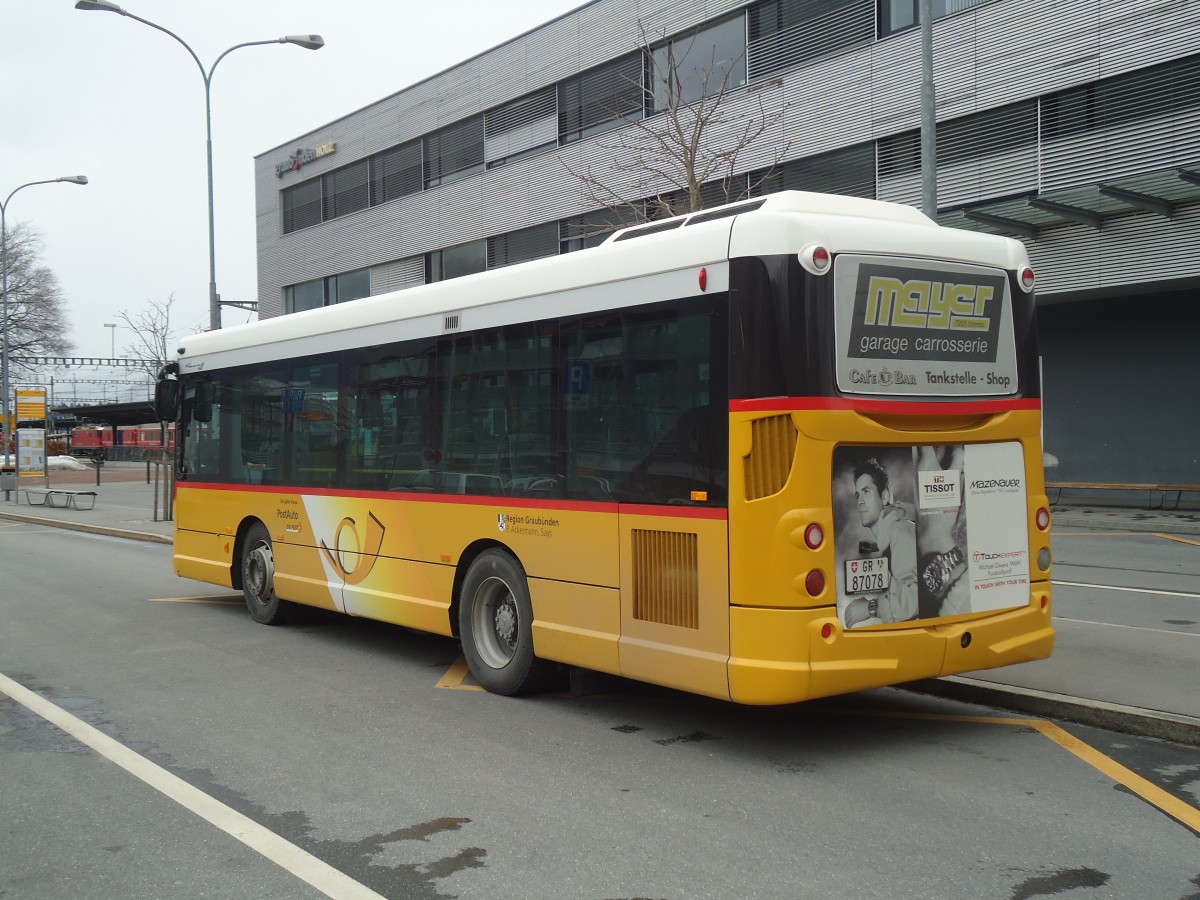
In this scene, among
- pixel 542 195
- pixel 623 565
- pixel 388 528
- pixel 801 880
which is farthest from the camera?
pixel 542 195

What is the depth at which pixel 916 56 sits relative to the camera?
75.2ft

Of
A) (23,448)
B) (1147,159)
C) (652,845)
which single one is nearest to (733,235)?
(652,845)

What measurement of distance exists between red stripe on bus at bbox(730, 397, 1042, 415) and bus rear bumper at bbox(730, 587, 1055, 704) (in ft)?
3.36

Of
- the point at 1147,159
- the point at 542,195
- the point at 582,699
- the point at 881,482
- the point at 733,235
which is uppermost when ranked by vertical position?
the point at 542,195

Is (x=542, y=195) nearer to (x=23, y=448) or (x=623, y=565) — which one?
(x=23, y=448)

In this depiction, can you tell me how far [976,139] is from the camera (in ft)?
74.1

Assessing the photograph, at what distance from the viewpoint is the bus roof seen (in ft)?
19.8

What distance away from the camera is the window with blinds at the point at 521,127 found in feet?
102

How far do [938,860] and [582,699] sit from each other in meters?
3.42

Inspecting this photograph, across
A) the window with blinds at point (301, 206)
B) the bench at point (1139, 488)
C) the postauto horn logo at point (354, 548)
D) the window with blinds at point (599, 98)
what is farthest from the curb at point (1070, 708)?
the window with blinds at point (301, 206)

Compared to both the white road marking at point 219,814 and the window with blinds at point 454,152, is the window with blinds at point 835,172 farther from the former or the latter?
the white road marking at point 219,814

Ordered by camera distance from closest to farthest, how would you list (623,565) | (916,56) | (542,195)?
(623,565)
(916,56)
(542,195)

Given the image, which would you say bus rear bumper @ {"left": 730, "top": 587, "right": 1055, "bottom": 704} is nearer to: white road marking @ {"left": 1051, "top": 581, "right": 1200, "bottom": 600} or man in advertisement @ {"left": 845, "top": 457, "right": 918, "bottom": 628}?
man in advertisement @ {"left": 845, "top": 457, "right": 918, "bottom": 628}

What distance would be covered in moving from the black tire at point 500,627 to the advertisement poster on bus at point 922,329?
272cm
